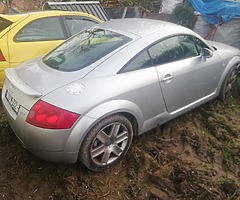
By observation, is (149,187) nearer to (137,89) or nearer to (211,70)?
(137,89)

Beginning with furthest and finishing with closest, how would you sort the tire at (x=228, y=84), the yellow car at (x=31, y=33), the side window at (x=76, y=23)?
the side window at (x=76, y=23), the tire at (x=228, y=84), the yellow car at (x=31, y=33)

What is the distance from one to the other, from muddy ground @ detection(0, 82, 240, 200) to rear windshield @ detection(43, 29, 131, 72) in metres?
1.07

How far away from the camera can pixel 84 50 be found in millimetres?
3203

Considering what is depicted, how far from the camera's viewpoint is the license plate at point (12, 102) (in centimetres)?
276

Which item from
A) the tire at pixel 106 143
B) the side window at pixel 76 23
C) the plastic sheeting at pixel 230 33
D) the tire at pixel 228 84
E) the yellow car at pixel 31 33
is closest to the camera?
the tire at pixel 106 143

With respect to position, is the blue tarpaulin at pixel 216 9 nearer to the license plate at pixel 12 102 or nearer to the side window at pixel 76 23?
the side window at pixel 76 23

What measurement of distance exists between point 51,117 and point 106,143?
668 millimetres

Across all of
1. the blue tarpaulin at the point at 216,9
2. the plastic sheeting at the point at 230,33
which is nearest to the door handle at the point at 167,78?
the blue tarpaulin at the point at 216,9

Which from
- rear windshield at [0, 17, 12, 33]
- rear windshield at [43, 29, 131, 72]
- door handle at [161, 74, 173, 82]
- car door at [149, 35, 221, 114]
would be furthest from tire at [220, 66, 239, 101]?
rear windshield at [0, 17, 12, 33]

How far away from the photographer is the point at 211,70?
3900 mm

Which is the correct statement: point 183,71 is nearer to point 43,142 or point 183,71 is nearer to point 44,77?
point 44,77

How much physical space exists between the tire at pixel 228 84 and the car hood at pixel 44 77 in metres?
2.42

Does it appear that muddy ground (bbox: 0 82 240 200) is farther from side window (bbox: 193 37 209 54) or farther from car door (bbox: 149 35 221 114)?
side window (bbox: 193 37 209 54)

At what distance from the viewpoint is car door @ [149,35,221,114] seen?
3287 mm
